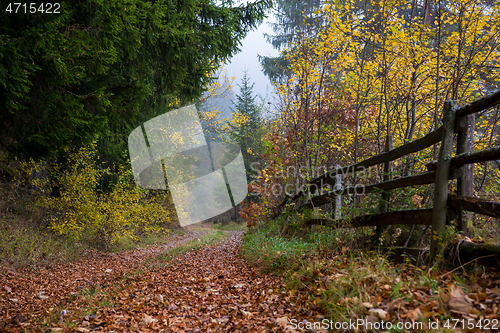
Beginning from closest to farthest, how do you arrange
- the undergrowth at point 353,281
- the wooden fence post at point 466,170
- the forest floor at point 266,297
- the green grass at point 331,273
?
the forest floor at point 266,297 → the undergrowth at point 353,281 → the green grass at point 331,273 → the wooden fence post at point 466,170

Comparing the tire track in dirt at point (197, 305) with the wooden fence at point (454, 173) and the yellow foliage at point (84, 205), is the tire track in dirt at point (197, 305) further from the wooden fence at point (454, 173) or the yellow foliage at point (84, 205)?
the yellow foliage at point (84, 205)

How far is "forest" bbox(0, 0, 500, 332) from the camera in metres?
2.49

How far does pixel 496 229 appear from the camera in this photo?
2602 mm

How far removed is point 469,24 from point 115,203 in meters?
9.53

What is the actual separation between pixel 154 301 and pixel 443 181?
3.64 metres

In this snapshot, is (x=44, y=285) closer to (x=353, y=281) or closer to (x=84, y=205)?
(x=84, y=205)

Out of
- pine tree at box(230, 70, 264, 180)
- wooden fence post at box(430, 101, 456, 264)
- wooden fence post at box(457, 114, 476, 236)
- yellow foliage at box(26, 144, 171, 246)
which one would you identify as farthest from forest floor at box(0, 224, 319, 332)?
pine tree at box(230, 70, 264, 180)

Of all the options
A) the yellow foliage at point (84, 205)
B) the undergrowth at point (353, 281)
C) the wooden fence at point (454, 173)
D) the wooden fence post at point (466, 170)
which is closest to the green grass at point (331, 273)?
the undergrowth at point (353, 281)

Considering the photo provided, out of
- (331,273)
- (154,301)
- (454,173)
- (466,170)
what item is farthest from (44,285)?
(466,170)

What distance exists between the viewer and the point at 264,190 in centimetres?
962

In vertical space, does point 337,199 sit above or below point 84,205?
above

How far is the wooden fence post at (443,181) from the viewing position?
2711 mm

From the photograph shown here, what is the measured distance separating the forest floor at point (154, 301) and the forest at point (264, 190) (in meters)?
0.03

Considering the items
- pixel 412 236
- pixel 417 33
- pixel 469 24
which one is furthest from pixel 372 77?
pixel 412 236
